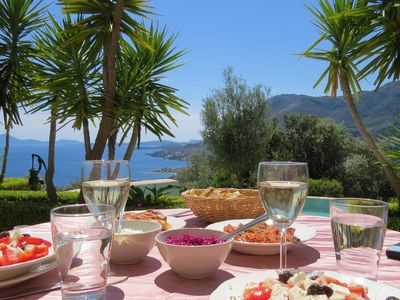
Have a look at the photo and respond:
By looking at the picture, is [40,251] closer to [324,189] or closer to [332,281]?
[332,281]

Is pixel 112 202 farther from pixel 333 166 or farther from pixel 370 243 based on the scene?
pixel 333 166

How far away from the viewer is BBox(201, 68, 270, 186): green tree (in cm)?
1616

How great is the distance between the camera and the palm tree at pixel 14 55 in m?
6.25

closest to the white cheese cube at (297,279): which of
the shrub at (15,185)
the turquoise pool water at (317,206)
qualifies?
the turquoise pool water at (317,206)

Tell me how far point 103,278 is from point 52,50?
5728mm

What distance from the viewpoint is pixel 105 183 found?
43.1 inches

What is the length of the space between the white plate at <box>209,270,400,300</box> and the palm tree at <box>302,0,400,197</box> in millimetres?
5882

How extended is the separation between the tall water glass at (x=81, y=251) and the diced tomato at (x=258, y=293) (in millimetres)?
296

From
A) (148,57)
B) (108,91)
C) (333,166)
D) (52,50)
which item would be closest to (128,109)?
(108,91)

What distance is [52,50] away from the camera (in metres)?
5.86

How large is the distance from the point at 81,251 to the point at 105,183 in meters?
0.34

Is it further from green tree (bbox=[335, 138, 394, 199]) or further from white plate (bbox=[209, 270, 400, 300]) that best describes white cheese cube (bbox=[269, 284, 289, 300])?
green tree (bbox=[335, 138, 394, 199])

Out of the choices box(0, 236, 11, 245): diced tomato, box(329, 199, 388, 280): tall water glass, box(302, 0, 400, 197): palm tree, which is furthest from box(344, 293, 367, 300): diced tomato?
box(302, 0, 400, 197): palm tree

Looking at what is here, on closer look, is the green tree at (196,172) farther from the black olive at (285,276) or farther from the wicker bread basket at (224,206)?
the black olive at (285,276)
